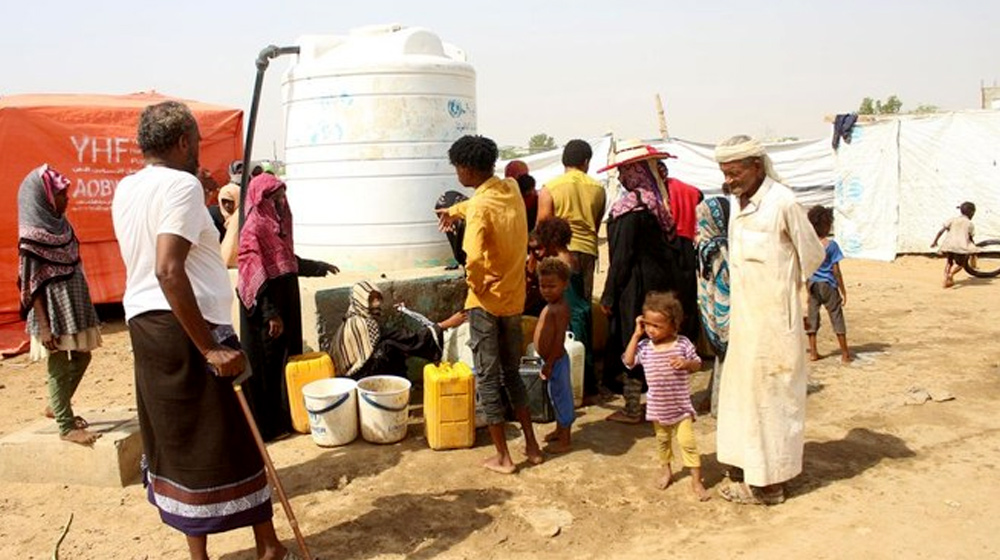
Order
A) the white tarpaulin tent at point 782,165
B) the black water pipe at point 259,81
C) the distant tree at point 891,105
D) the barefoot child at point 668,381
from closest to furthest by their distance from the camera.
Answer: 1. the barefoot child at point 668,381
2. the black water pipe at point 259,81
3. the white tarpaulin tent at point 782,165
4. the distant tree at point 891,105

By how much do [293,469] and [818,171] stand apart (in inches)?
530

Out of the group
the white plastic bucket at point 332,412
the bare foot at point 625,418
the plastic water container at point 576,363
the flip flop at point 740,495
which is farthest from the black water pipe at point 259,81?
the flip flop at point 740,495

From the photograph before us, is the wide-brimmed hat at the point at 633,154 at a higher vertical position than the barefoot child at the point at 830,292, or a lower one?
higher

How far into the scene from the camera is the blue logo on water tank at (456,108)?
19.6 feet

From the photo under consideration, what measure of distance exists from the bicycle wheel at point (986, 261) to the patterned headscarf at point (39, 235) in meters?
10.1

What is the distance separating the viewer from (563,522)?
11.8ft

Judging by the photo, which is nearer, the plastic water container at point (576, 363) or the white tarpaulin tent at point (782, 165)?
the plastic water container at point (576, 363)

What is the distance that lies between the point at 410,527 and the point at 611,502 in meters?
0.99

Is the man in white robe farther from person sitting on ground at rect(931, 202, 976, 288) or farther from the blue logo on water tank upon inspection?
person sitting on ground at rect(931, 202, 976, 288)

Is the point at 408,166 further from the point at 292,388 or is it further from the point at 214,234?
the point at 214,234

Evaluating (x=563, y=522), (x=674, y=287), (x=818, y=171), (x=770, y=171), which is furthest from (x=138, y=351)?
(x=818, y=171)

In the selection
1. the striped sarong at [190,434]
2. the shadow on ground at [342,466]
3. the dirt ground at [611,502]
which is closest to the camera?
the striped sarong at [190,434]

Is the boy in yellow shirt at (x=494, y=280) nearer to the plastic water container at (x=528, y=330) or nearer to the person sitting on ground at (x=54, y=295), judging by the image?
the plastic water container at (x=528, y=330)

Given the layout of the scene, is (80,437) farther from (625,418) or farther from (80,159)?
(80,159)
